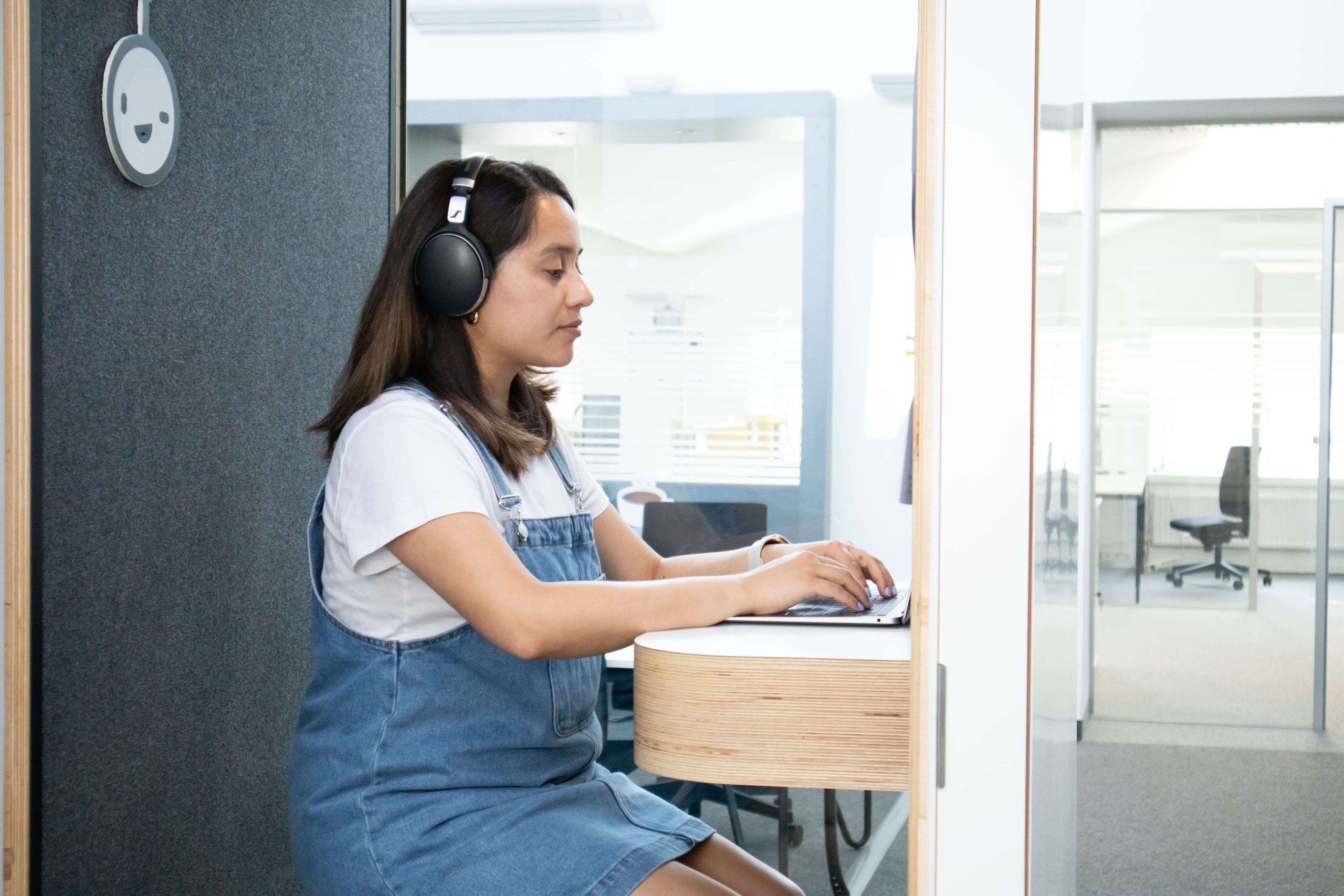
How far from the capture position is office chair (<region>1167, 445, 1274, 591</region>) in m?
3.48

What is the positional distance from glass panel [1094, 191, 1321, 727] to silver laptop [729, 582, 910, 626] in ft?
8.88

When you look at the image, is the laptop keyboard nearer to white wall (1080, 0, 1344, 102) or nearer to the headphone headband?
the headphone headband

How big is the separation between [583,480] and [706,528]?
1.13 m

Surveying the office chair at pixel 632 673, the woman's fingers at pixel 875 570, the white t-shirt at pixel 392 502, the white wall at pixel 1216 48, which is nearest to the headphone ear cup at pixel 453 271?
the white t-shirt at pixel 392 502

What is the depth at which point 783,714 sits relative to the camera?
809mm

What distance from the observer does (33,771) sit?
45.4 inches

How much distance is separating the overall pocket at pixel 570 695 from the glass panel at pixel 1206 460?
2.80m

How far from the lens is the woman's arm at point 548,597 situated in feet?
2.99

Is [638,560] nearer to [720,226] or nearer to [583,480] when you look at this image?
[583,480]

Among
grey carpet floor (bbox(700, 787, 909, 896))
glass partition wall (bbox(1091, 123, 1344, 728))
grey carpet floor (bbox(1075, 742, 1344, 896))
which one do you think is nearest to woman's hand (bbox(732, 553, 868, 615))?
grey carpet floor (bbox(700, 787, 909, 896))

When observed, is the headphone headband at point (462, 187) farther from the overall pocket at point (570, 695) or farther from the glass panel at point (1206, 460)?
the glass panel at point (1206, 460)

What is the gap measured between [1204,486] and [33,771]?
3.36 metres

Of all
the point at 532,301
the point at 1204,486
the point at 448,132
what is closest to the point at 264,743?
the point at 532,301

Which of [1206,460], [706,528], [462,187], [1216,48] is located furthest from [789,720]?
[1206,460]
